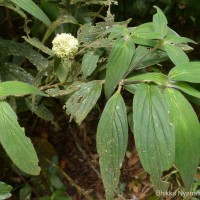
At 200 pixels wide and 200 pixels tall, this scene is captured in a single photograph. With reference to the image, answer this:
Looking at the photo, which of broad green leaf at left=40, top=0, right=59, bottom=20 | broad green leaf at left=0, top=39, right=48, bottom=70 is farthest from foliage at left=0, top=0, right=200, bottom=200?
broad green leaf at left=40, top=0, right=59, bottom=20

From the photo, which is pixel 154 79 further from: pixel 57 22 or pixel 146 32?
pixel 57 22

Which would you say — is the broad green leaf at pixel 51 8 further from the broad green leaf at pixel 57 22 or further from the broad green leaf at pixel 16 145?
the broad green leaf at pixel 16 145

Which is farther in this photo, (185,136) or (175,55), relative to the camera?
(175,55)

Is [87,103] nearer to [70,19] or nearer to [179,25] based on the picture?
[70,19]

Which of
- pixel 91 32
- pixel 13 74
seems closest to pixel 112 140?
pixel 91 32

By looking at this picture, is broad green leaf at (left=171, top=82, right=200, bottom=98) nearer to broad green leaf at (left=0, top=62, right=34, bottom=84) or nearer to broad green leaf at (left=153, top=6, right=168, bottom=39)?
broad green leaf at (left=153, top=6, right=168, bottom=39)

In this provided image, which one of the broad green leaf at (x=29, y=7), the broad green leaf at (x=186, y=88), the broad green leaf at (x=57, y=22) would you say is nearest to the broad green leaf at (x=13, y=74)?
the broad green leaf at (x=57, y=22)

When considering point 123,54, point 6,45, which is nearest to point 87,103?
point 123,54
